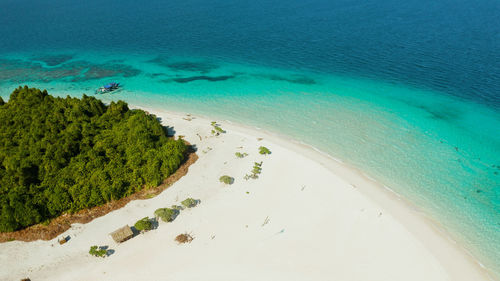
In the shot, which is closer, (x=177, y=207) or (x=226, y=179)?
(x=177, y=207)

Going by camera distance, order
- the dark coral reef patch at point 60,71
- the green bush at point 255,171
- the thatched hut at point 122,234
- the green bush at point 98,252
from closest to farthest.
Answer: the green bush at point 98,252 < the thatched hut at point 122,234 < the green bush at point 255,171 < the dark coral reef patch at point 60,71

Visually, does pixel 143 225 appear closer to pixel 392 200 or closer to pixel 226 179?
pixel 226 179

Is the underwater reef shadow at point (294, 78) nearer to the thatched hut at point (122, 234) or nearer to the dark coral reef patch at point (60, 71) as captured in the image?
the dark coral reef patch at point (60, 71)

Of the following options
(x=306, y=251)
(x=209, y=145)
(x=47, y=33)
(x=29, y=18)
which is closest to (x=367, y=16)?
(x=209, y=145)

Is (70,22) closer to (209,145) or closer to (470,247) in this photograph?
(209,145)

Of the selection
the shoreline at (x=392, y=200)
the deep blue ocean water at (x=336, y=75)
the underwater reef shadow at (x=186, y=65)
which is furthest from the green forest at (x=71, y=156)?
the underwater reef shadow at (x=186, y=65)

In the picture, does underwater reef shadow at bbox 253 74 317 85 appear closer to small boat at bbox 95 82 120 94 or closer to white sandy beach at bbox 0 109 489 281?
small boat at bbox 95 82 120 94

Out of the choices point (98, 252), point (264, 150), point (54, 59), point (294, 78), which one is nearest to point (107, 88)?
point (54, 59)
